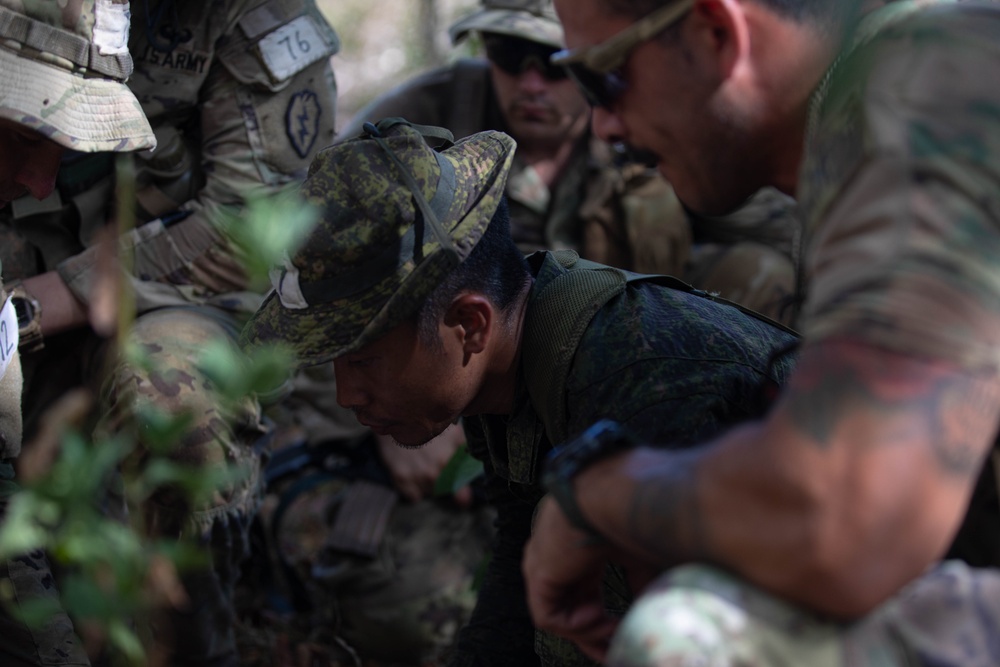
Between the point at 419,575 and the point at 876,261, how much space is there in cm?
291

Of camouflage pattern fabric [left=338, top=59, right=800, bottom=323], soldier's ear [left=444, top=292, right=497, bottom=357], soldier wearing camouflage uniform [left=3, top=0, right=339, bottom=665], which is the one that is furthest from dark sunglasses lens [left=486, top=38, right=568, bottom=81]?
soldier's ear [left=444, top=292, right=497, bottom=357]

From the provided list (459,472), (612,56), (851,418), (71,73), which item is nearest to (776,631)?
(851,418)

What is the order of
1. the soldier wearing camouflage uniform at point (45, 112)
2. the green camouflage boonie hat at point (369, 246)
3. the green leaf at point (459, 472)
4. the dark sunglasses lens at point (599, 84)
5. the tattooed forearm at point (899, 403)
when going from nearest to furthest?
the tattooed forearm at point (899, 403), the dark sunglasses lens at point (599, 84), the green camouflage boonie hat at point (369, 246), the soldier wearing camouflage uniform at point (45, 112), the green leaf at point (459, 472)

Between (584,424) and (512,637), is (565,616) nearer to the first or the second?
(584,424)

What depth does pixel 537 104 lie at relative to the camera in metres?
4.92

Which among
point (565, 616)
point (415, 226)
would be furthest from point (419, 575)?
point (565, 616)

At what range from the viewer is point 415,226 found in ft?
8.16

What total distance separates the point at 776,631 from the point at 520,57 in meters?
3.79

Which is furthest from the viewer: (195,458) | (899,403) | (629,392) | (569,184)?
(569,184)

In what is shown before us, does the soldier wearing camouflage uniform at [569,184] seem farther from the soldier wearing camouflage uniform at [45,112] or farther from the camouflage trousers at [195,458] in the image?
the soldier wearing camouflage uniform at [45,112]

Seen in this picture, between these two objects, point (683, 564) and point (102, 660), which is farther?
point (102, 660)

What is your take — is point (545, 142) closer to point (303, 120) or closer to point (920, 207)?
point (303, 120)

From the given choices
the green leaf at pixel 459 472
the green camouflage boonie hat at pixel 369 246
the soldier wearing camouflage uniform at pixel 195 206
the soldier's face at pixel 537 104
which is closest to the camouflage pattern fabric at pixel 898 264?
the green camouflage boonie hat at pixel 369 246

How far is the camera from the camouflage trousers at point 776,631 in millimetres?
1564
